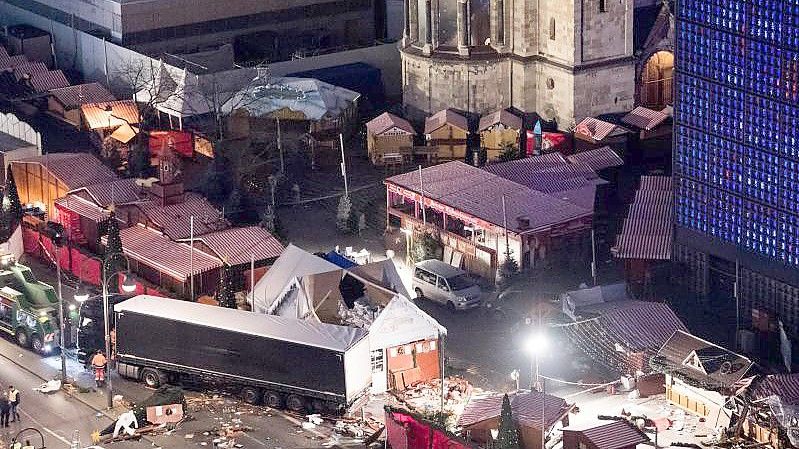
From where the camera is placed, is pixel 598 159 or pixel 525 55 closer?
pixel 598 159

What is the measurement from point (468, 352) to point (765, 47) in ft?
65.4

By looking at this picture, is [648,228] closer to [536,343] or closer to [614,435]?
[536,343]

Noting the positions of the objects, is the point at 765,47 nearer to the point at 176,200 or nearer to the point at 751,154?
the point at 751,154

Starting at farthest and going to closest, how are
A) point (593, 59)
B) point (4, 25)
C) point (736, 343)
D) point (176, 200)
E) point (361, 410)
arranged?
point (4, 25) < point (593, 59) < point (176, 200) < point (736, 343) < point (361, 410)

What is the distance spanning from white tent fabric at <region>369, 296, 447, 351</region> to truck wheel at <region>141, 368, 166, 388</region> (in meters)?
9.86

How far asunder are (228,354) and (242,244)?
1444cm

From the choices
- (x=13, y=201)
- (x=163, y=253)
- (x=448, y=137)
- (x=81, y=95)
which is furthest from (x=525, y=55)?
(x=13, y=201)

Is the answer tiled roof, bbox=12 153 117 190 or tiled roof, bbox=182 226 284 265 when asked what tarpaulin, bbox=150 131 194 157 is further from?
tiled roof, bbox=182 226 284 265

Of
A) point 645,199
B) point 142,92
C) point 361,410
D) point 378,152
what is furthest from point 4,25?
point 361,410

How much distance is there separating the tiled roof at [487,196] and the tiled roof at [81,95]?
28567 mm

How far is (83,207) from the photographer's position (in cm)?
11612

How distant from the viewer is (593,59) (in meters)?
131

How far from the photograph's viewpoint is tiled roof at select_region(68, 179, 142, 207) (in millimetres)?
116500

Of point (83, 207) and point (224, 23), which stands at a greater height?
point (224, 23)
